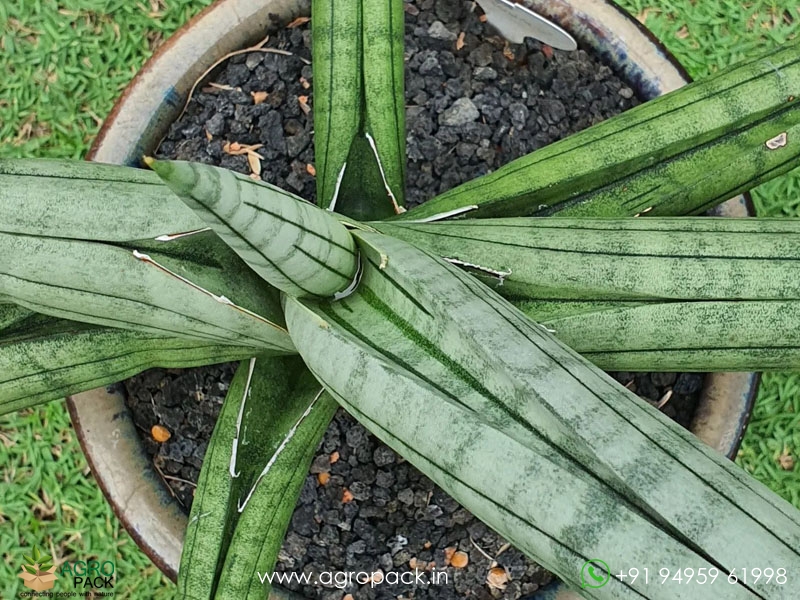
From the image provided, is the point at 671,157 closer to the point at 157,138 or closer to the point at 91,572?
the point at 157,138

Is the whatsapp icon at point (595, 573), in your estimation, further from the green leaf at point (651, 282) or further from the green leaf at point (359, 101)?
the green leaf at point (359, 101)

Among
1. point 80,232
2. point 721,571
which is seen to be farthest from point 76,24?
point 721,571

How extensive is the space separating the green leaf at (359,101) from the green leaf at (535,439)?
194mm

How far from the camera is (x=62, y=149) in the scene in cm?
122

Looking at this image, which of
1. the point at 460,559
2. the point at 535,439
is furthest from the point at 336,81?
the point at 460,559

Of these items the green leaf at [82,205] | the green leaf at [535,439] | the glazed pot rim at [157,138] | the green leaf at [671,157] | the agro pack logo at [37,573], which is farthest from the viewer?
the agro pack logo at [37,573]

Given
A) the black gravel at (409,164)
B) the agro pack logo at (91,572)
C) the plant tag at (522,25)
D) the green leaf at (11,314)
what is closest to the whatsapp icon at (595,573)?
the green leaf at (11,314)

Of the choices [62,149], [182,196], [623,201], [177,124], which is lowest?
[62,149]

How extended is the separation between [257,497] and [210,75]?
0.56 m

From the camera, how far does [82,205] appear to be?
0.49m

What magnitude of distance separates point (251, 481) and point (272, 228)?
1.01 feet

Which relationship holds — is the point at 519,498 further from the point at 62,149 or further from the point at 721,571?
the point at 62,149

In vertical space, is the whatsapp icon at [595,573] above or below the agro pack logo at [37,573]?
above

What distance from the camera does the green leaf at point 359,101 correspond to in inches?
25.6
